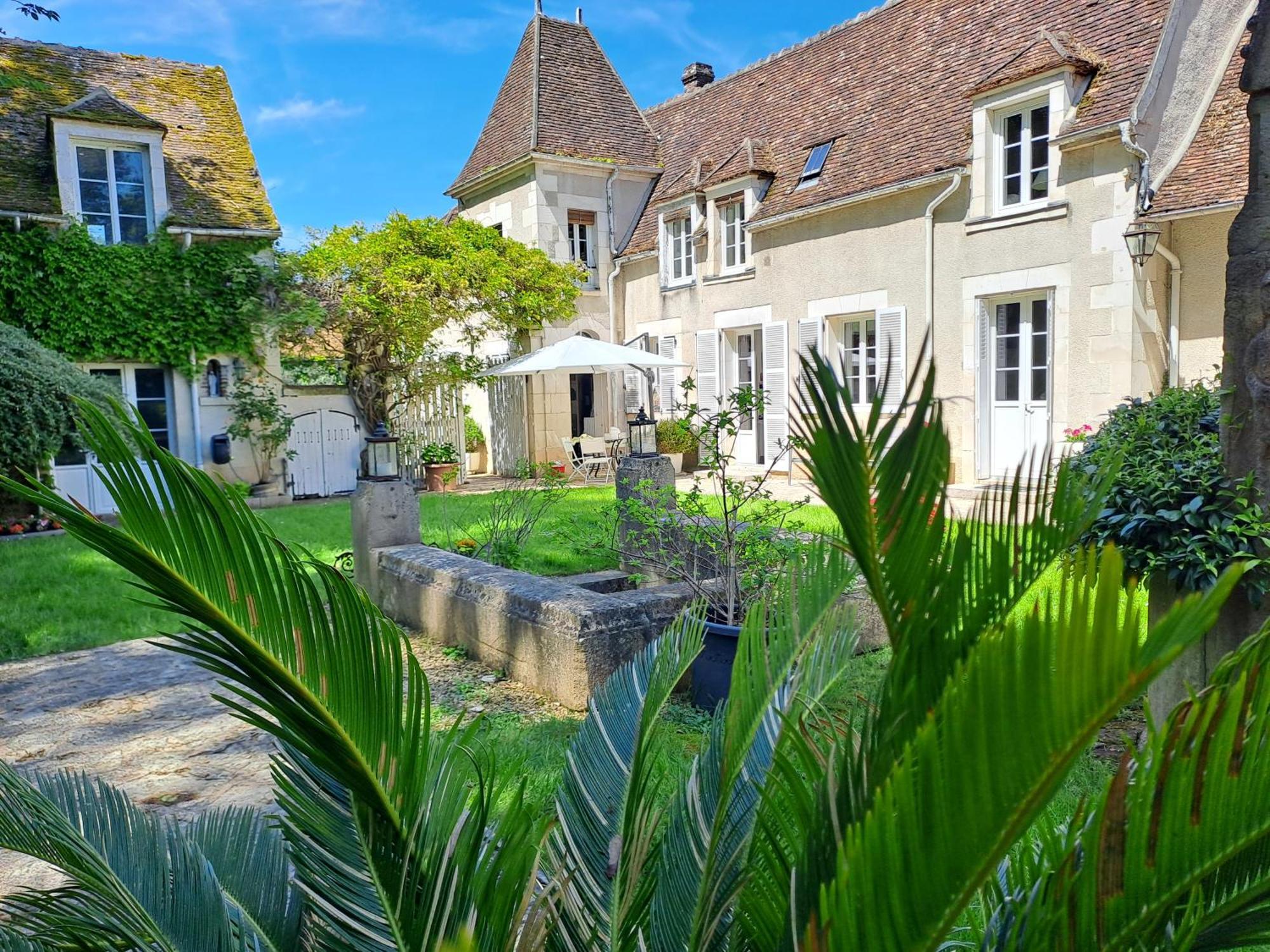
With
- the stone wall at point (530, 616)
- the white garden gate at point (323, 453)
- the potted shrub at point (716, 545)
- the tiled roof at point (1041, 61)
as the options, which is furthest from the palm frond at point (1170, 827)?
the white garden gate at point (323, 453)

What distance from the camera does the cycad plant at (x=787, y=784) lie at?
0.92m

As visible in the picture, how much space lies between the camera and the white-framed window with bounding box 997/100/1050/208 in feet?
35.2

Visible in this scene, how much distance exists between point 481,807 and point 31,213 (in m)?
13.2

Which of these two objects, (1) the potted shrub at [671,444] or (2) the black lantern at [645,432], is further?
(1) the potted shrub at [671,444]

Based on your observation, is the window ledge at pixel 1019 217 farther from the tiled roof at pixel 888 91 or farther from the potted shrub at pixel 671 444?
the potted shrub at pixel 671 444

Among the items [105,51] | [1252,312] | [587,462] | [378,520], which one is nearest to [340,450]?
[587,462]

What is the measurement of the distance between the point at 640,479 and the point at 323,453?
9868 mm

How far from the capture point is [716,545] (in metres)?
4.81

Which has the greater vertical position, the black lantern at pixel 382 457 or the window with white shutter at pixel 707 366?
the window with white shutter at pixel 707 366

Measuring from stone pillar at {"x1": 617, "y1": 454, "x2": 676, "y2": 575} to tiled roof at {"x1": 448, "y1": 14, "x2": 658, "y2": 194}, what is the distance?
38.4 ft

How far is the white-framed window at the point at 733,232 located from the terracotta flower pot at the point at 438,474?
5613mm

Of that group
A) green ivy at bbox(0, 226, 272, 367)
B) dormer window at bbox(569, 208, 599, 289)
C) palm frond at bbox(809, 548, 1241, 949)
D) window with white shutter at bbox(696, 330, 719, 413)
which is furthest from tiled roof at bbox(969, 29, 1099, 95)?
palm frond at bbox(809, 548, 1241, 949)

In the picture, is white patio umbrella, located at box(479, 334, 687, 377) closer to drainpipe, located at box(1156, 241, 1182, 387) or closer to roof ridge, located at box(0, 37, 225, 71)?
drainpipe, located at box(1156, 241, 1182, 387)

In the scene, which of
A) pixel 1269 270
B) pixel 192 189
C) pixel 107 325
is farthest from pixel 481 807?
pixel 192 189
